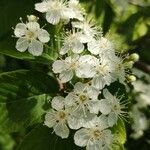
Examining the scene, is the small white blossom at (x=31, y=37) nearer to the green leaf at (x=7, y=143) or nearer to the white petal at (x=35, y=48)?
the white petal at (x=35, y=48)

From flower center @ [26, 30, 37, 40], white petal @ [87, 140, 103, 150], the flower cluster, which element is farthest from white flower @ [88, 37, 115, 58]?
white petal @ [87, 140, 103, 150]

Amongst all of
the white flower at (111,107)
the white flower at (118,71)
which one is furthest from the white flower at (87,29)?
the white flower at (111,107)

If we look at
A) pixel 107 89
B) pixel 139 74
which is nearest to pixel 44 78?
pixel 107 89

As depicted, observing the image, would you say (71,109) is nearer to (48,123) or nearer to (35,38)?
(48,123)

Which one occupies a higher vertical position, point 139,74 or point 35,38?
point 35,38

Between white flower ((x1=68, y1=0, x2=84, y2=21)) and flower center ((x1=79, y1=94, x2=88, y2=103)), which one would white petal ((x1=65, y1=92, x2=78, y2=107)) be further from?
white flower ((x1=68, y1=0, x2=84, y2=21))
